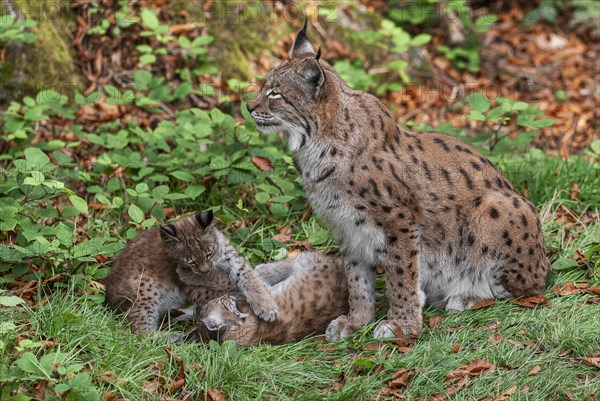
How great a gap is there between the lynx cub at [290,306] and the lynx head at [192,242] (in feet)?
1.11

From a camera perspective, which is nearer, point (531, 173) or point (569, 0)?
point (531, 173)

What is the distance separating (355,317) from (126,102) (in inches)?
147

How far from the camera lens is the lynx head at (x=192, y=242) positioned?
22.3ft

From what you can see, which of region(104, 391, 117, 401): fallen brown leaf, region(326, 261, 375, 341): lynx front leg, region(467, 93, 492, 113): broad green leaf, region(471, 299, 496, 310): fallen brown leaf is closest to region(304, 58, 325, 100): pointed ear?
region(326, 261, 375, 341): lynx front leg

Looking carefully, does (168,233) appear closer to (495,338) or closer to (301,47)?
(301,47)

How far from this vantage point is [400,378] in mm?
5922

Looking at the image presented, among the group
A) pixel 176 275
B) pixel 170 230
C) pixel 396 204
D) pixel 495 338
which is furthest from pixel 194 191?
pixel 495 338

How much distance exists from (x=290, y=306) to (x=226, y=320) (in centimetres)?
57

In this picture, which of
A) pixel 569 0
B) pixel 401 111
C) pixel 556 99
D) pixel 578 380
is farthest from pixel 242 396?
pixel 569 0

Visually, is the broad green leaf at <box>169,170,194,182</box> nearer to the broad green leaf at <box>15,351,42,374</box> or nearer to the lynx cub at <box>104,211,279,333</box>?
the lynx cub at <box>104,211,279,333</box>

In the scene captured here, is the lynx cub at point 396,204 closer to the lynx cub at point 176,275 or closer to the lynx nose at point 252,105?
the lynx nose at point 252,105

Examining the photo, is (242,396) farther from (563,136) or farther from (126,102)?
(563,136)

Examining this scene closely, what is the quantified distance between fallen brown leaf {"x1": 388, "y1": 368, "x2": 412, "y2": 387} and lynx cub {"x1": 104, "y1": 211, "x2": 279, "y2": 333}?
1164 mm

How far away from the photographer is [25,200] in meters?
7.23
